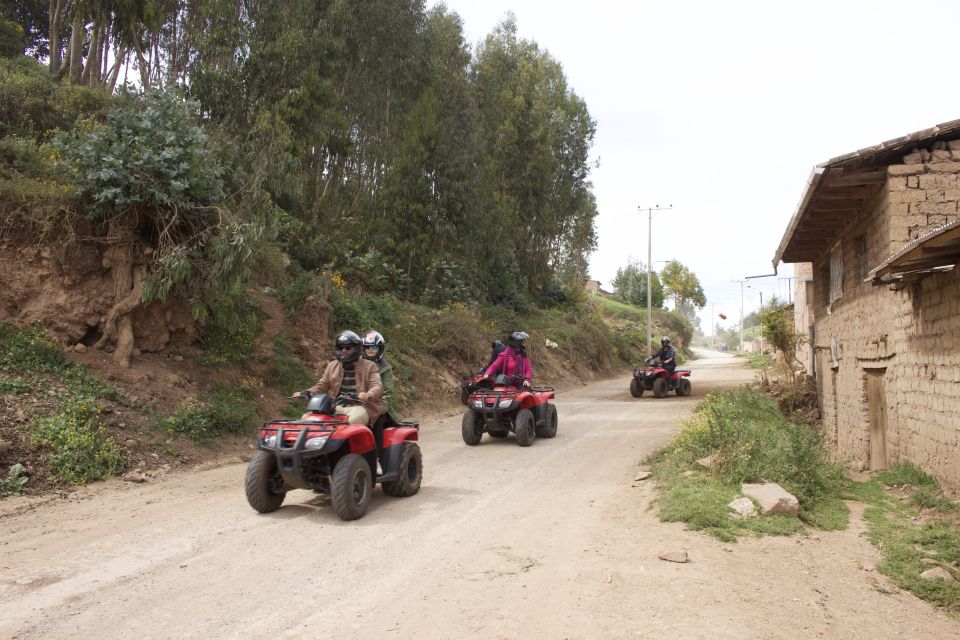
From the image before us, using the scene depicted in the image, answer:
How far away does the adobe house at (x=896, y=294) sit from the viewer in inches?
301

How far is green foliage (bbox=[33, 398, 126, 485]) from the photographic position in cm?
835

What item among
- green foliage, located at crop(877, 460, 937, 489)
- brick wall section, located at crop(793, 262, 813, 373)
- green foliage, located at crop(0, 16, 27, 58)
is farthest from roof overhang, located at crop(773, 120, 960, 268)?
green foliage, located at crop(0, 16, 27, 58)

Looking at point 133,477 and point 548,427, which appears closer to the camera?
point 133,477

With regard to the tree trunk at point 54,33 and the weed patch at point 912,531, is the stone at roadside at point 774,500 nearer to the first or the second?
the weed patch at point 912,531

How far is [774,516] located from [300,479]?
4674 mm

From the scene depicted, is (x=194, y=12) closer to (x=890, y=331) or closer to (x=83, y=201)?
(x=83, y=201)

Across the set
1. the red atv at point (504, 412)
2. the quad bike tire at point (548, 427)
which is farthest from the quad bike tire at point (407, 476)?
the quad bike tire at point (548, 427)

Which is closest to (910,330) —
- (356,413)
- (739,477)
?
(739,477)

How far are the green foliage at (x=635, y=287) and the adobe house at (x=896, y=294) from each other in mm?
65381

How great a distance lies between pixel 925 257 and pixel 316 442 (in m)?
6.51

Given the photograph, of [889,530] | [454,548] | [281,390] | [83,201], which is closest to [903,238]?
[889,530]

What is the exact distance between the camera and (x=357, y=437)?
7.04m

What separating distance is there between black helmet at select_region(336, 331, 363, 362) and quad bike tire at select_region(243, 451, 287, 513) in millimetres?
1320

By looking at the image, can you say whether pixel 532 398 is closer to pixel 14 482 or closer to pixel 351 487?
pixel 351 487
